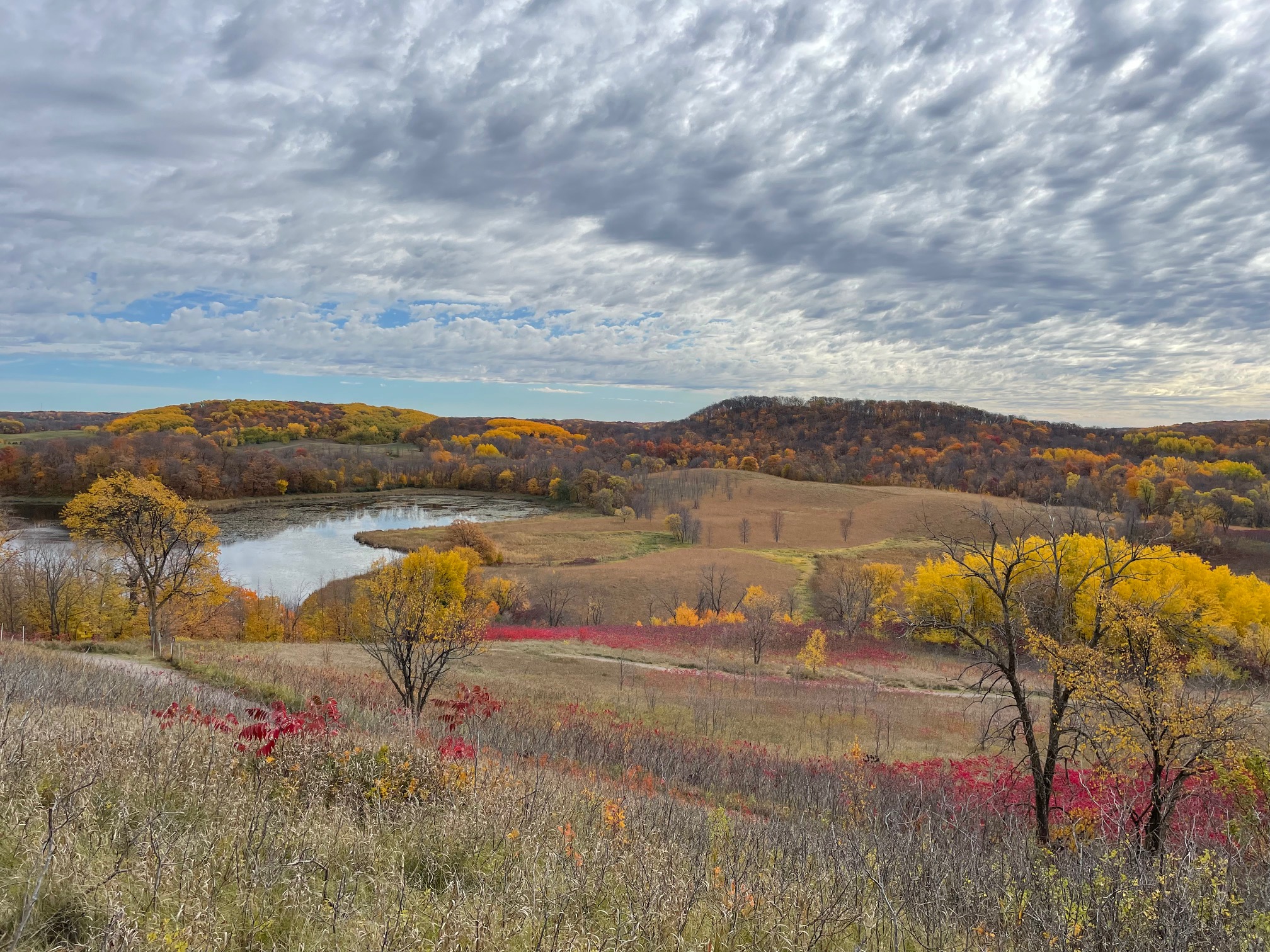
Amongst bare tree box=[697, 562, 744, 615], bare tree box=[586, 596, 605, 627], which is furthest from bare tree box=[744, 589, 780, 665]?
bare tree box=[586, 596, 605, 627]

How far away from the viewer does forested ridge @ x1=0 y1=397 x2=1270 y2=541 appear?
106 m

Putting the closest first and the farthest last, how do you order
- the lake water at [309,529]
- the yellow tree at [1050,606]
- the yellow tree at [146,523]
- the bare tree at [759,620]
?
the yellow tree at [1050,606]
the yellow tree at [146,523]
the bare tree at [759,620]
the lake water at [309,529]

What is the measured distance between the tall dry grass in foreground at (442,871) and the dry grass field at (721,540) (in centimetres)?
4888

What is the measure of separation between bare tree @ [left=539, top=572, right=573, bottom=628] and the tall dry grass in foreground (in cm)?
4724

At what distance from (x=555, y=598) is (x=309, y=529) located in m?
48.3

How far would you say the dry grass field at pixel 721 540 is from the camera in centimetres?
6100

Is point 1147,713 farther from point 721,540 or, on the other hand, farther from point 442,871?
point 721,540

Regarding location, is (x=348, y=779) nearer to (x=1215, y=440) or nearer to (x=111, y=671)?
(x=111, y=671)

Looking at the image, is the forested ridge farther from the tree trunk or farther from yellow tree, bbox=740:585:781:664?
the tree trunk

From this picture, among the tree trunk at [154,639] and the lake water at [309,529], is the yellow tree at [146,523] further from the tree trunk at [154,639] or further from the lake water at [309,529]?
the lake water at [309,529]

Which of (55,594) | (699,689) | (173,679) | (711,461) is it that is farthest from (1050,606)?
(711,461)

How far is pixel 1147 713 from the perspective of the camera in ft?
33.0

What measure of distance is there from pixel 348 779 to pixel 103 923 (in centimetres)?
311

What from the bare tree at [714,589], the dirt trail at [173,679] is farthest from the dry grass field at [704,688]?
the bare tree at [714,589]
